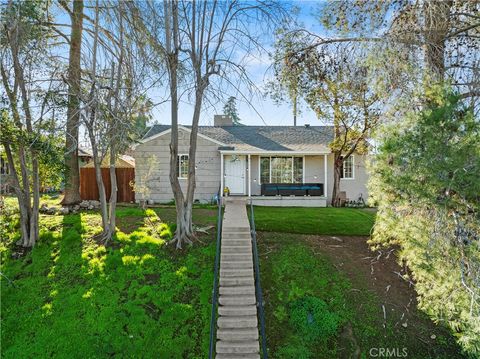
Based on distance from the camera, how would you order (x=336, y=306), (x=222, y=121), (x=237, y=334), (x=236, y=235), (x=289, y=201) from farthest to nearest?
(x=222, y=121) → (x=289, y=201) → (x=236, y=235) → (x=336, y=306) → (x=237, y=334)

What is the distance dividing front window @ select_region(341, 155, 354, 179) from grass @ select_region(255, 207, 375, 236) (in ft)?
12.3

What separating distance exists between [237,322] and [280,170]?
10.5 metres

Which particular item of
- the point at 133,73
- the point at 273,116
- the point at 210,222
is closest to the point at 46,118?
the point at 133,73

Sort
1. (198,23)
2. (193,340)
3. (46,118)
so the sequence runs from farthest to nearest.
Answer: (198,23), (46,118), (193,340)

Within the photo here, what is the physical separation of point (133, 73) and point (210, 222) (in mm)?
5509

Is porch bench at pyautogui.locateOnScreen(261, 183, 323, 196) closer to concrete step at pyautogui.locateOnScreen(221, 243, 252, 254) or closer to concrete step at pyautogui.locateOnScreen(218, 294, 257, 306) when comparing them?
concrete step at pyautogui.locateOnScreen(221, 243, 252, 254)

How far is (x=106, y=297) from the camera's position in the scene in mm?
7016

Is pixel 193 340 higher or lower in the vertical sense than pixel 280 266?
lower

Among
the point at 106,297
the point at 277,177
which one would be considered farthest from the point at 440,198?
the point at 277,177

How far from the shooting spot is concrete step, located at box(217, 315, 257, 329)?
6.39 m

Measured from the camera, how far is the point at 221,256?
26.2ft

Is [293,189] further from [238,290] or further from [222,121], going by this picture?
[238,290]

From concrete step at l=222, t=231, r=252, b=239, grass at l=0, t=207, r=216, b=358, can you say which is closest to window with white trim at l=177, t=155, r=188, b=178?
grass at l=0, t=207, r=216, b=358

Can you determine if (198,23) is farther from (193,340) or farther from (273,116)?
(193,340)
